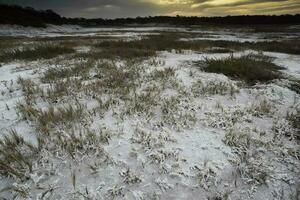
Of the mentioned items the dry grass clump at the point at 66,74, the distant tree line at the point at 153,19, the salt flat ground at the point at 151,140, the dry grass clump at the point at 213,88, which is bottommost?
the salt flat ground at the point at 151,140

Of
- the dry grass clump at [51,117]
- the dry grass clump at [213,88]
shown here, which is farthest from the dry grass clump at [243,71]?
the dry grass clump at [51,117]

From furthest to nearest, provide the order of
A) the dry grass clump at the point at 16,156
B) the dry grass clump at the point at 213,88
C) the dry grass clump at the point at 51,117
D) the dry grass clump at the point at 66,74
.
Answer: the dry grass clump at the point at 66,74
the dry grass clump at the point at 213,88
the dry grass clump at the point at 51,117
the dry grass clump at the point at 16,156

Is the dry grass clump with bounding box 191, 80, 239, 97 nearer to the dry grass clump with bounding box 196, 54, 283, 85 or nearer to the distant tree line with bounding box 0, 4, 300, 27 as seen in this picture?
the dry grass clump with bounding box 196, 54, 283, 85

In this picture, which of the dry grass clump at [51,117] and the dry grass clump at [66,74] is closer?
the dry grass clump at [51,117]

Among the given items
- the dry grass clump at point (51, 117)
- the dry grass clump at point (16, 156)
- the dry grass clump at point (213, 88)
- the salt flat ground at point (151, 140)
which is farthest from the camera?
the dry grass clump at point (213, 88)

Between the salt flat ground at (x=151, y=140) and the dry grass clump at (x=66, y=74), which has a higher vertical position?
the dry grass clump at (x=66, y=74)

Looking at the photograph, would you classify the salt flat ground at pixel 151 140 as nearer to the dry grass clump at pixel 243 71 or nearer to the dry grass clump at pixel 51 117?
the dry grass clump at pixel 51 117

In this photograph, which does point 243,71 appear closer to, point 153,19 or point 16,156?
point 16,156

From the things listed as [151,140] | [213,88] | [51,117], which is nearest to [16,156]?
[51,117]

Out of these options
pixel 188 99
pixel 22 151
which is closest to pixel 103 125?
pixel 22 151

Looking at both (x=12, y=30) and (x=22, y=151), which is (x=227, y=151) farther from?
(x=12, y=30)

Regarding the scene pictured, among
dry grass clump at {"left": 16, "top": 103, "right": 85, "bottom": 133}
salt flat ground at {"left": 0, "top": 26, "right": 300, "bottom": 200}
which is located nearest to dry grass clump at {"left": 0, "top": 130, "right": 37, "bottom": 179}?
salt flat ground at {"left": 0, "top": 26, "right": 300, "bottom": 200}

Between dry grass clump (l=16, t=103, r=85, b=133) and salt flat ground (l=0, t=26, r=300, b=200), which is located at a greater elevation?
dry grass clump (l=16, t=103, r=85, b=133)

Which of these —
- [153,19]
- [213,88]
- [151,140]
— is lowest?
[151,140]
